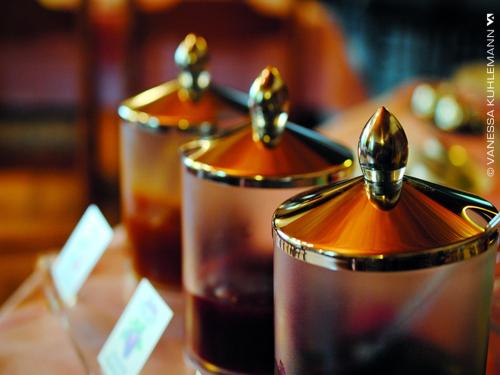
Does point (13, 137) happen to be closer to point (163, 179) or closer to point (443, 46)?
point (443, 46)

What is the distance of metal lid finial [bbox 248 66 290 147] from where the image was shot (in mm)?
697

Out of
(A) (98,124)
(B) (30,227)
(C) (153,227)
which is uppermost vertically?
(C) (153,227)

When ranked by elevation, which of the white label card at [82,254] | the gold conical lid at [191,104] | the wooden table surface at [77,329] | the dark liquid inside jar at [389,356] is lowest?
the wooden table surface at [77,329]

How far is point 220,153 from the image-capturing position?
71 cm

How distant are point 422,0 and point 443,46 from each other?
1.88 feet

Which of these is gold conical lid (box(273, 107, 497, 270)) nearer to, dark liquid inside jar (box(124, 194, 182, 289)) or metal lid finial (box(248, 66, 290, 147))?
metal lid finial (box(248, 66, 290, 147))

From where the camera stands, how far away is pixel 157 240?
2.97ft

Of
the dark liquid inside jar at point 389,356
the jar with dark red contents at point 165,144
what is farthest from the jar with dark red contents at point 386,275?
the jar with dark red contents at point 165,144

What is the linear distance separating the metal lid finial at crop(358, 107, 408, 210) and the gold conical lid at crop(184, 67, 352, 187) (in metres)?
0.14

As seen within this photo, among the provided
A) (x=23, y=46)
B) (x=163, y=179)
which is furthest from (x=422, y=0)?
(x=163, y=179)

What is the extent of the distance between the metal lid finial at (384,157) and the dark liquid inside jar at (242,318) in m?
0.19

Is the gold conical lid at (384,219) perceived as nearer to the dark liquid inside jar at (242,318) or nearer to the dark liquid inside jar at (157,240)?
the dark liquid inside jar at (242,318)

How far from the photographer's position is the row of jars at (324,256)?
20.1 inches

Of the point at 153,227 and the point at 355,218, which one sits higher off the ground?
the point at 355,218
